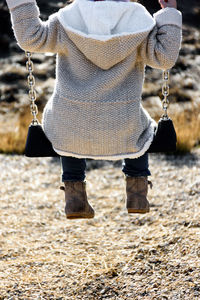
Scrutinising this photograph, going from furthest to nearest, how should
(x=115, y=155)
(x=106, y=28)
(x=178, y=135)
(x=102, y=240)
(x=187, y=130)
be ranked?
(x=187, y=130) < (x=178, y=135) < (x=102, y=240) < (x=115, y=155) < (x=106, y=28)

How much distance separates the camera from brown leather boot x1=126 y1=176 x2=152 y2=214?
2508 mm

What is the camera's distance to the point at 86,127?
227 cm

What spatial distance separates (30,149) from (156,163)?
9.29 feet

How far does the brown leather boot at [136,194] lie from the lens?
251 centimetres

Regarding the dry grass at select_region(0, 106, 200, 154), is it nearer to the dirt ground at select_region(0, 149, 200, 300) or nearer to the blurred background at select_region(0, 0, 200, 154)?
the blurred background at select_region(0, 0, 200, 154)

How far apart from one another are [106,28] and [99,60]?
13 cm

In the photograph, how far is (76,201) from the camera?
8.21 feet

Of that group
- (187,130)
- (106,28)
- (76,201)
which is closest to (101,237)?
(76,201)

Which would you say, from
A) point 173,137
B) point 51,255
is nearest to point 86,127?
point 173,137

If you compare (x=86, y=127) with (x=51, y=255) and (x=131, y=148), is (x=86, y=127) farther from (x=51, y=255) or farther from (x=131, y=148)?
(x=51, y=255)

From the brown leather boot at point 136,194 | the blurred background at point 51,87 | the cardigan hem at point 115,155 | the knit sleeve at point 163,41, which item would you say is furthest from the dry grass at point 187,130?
the knit sleeve at point 163,41

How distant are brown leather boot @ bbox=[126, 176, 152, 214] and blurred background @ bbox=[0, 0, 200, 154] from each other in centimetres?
263

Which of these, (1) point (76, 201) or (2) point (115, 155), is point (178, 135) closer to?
(1) point (76, 201)

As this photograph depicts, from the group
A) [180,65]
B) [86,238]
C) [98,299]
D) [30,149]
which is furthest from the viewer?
[180,65]
